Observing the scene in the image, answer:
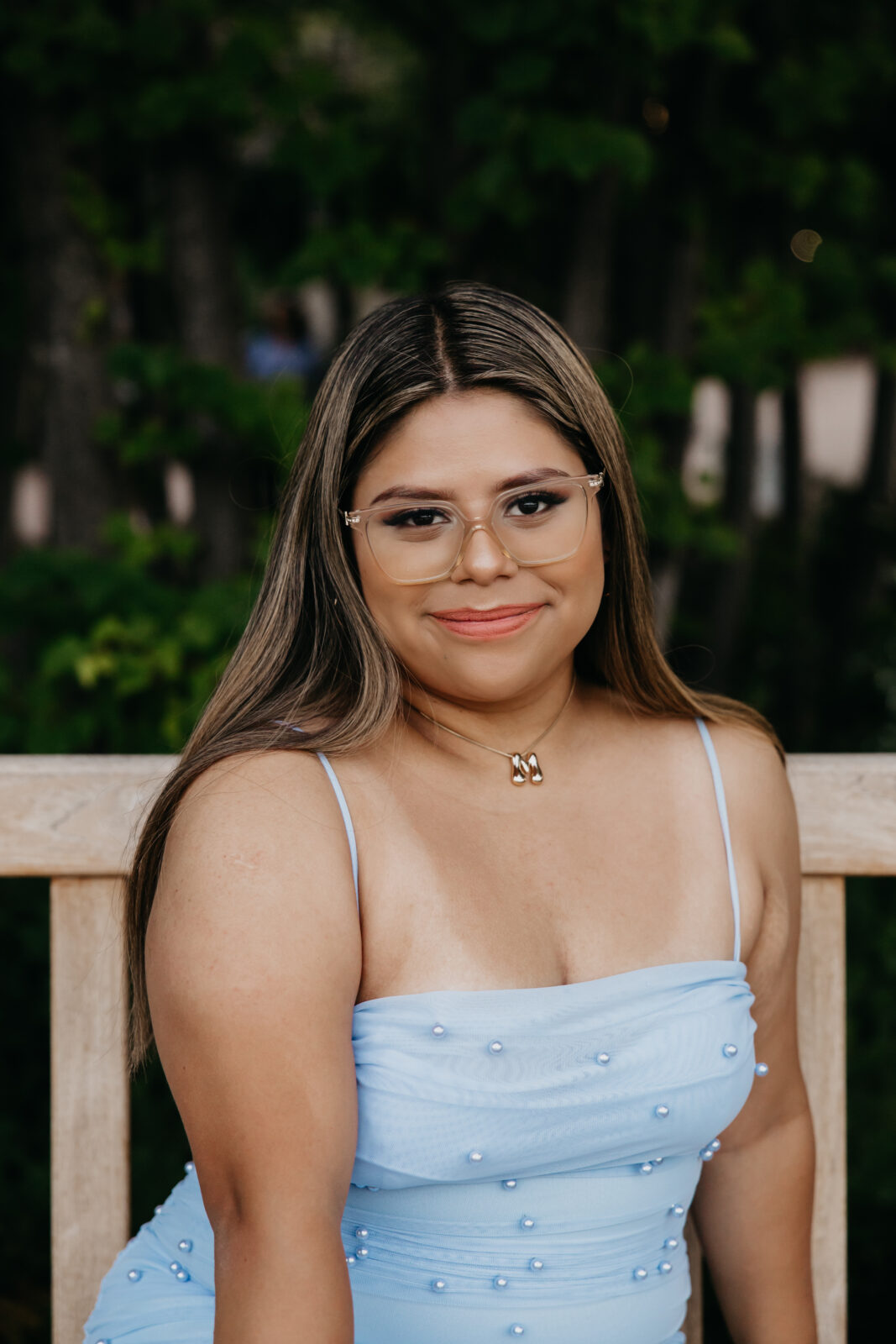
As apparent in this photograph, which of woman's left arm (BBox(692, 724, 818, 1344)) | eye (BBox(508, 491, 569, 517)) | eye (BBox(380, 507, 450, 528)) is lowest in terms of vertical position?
woman's left arm (BBox(692, 724, 818, 1344))

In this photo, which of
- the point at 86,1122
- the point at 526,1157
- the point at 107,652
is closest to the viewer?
the point at 526,1157

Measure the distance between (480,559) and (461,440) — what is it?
162 mm

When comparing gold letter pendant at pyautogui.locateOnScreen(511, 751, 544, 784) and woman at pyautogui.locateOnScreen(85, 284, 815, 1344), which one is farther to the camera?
gold letter pendant at pyautogui.locateOnScreen(511, 751, 544, 784)

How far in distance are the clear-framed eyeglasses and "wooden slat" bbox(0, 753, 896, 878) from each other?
548 millimetres

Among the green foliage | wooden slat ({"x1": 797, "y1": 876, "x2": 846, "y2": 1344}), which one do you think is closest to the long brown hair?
wooden slat ({"x1": 797, "y1": 876, "x2": 846, "y2": 1344})

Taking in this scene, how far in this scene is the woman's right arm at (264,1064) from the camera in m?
1.50

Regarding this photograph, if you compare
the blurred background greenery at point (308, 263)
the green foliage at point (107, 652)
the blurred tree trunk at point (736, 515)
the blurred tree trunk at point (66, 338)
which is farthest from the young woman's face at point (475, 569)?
the blurred tree trunk at point (736, 515)

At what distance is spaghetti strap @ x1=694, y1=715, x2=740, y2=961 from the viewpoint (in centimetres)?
187

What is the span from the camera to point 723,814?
6.39ft

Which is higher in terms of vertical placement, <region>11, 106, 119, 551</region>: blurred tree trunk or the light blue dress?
<region>11, 106, 119, 551</region>: blurred tree trunk

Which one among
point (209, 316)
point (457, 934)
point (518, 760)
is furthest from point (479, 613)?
point (209, 316)

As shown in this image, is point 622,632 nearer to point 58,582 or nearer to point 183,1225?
point 183,1225

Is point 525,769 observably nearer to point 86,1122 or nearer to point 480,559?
point 480,559

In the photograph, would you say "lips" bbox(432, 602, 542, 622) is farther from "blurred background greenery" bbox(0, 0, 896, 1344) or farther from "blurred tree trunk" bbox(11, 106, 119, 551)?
"blurred tree trunk" bbox(11, 106, 119, 551)
